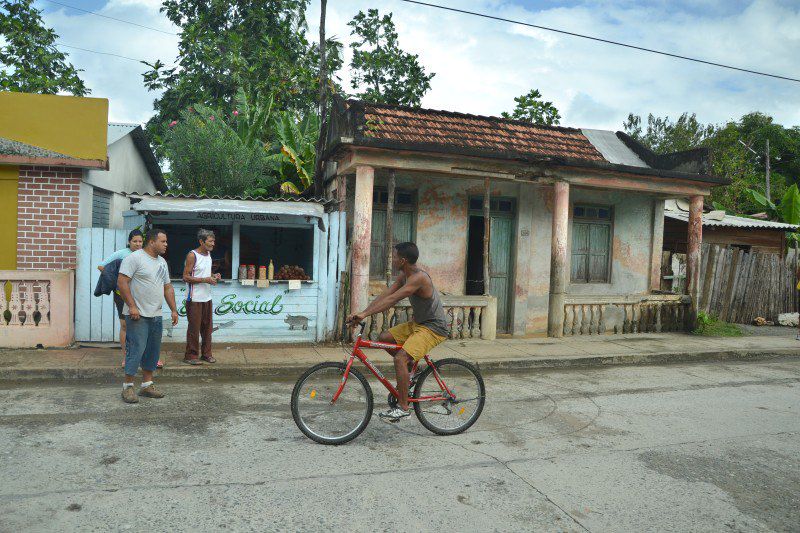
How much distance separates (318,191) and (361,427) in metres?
7.64

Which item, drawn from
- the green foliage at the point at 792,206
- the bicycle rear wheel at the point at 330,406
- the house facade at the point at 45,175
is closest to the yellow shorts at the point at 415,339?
the bicycle rear wheel at the point at 330,406

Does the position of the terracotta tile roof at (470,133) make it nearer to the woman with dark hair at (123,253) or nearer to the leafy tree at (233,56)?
the woman with dark hair at (123,253)

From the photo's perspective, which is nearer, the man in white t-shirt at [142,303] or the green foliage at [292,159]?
the man in white t-shirt at [142,303]

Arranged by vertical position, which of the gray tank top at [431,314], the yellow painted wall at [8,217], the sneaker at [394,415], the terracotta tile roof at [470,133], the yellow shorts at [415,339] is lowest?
the sneaker at [394,415]

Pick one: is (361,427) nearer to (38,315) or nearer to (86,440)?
(86,440)

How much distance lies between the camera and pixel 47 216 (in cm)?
902

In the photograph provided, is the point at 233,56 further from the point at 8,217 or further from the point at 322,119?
the point at 8,217

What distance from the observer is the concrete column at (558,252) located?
1141 cm

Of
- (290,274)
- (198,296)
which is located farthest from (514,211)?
(198,296)

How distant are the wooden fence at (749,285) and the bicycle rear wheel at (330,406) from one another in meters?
12.2

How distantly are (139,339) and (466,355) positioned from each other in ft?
16.2

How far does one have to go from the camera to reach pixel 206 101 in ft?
75.7

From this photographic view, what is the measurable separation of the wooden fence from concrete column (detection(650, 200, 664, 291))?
Result: 6.29 ft

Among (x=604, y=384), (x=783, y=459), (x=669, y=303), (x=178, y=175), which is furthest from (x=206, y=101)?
(x=783, y=459)
